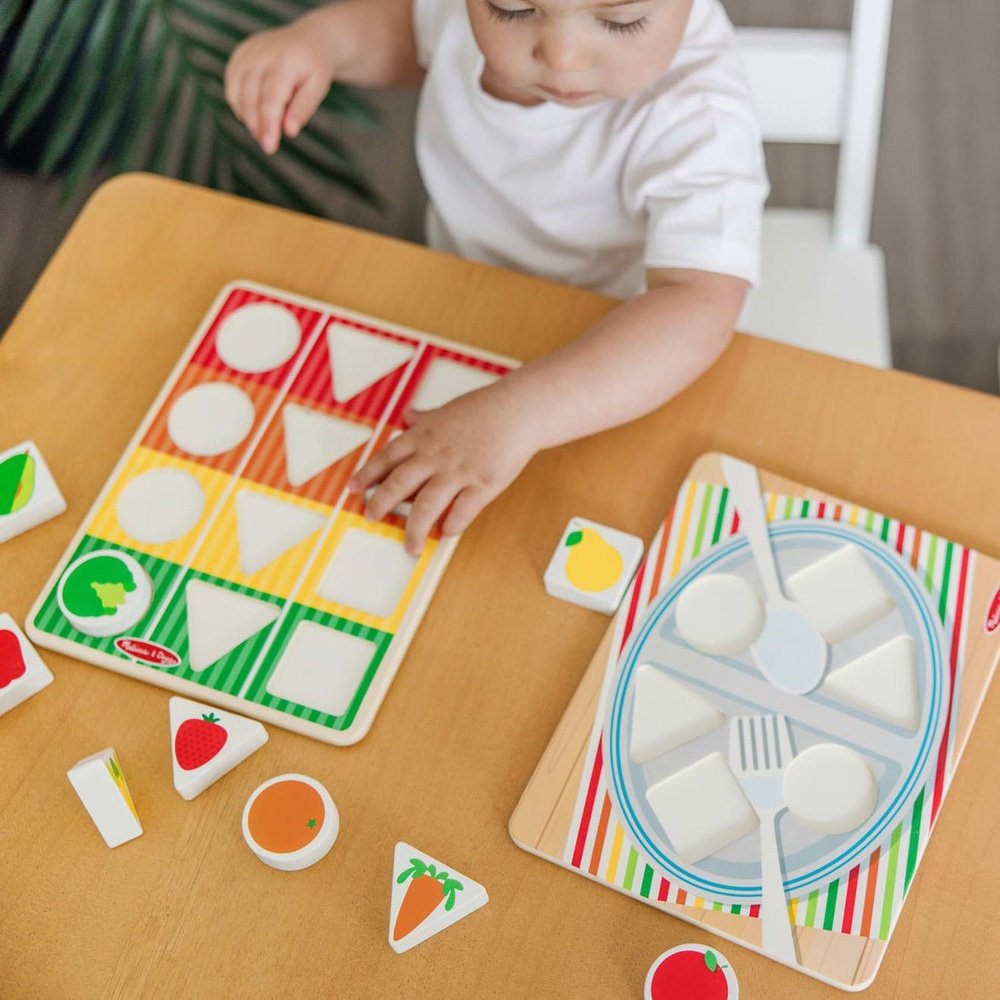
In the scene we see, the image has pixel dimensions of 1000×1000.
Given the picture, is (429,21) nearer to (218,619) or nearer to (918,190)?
(218,619)

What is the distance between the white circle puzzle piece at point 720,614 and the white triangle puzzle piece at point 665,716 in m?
0.03

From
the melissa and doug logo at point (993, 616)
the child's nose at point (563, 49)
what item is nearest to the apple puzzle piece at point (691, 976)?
the melissa and doug logo at point (993, 616)

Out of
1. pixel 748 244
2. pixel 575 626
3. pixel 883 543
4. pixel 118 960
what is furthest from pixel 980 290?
pixel 118 960

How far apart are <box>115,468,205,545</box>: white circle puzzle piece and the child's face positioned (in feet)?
1.15

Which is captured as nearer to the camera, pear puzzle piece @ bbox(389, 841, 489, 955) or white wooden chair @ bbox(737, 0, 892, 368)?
pear puzzle piece @ bbox(389, 841, 489, 955)

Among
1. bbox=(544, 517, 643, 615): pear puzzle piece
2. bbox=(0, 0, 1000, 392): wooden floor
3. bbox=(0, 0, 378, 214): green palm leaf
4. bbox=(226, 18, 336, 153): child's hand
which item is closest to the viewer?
bbox=(544, 517, 643, 615): pear puzzle piece

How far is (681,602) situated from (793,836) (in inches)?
5.7

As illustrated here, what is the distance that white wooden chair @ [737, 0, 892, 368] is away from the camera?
0.95m

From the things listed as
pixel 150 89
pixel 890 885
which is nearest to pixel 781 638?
pixel 890 885

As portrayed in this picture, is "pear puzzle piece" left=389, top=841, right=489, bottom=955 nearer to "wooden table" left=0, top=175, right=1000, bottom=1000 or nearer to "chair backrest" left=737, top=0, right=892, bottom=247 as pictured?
"wooden table" left=0, top=175, right=1000, bottom=1000

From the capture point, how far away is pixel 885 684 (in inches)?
24.8

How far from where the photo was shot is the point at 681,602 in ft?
2.17

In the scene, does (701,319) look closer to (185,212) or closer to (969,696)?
(969,696)

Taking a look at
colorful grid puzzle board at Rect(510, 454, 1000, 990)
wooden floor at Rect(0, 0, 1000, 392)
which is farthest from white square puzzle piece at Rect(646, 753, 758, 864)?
wooden floor at Rect(0, 0, 1000, 392)
